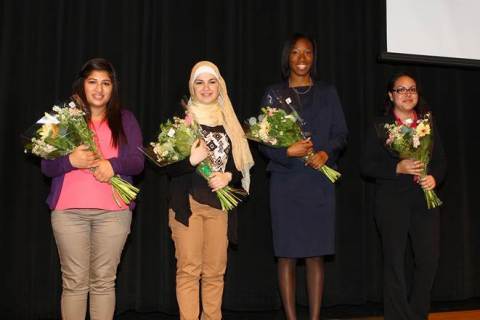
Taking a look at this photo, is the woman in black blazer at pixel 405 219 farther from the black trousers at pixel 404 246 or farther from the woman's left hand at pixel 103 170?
the woman's left hand at pixel 103 170

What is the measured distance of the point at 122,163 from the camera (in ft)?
Answer: 9.51

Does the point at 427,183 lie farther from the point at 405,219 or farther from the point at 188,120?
the point at 188,120

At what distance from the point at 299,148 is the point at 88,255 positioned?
4.54ft

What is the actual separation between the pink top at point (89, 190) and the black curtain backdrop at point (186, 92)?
1.81 feet

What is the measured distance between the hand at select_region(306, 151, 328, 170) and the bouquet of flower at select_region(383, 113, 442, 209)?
0.43 meters

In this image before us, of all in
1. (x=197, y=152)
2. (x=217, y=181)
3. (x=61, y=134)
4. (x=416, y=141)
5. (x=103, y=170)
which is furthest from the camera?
(x=416, y=141)

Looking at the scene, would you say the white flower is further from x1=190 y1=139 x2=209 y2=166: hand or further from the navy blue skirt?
x1=190 y1=139 x2=209 y2=166: hand

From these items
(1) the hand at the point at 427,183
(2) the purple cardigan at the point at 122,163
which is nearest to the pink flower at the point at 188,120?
(2) the purple cardigan at the point at 122,163

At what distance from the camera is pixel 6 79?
3807mm

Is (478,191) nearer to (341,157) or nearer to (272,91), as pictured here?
(341,157)

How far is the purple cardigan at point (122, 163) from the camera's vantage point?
2828 mm

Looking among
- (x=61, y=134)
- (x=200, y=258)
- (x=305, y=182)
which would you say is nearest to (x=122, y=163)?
(x=61, y=134)

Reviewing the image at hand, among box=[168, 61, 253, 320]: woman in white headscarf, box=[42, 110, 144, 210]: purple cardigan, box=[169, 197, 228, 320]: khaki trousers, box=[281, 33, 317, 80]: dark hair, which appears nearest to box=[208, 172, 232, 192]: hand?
box=[168, 61, 253, 320]: woman in white headscarf

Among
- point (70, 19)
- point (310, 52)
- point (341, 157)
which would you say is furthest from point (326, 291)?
point (70, 19)
